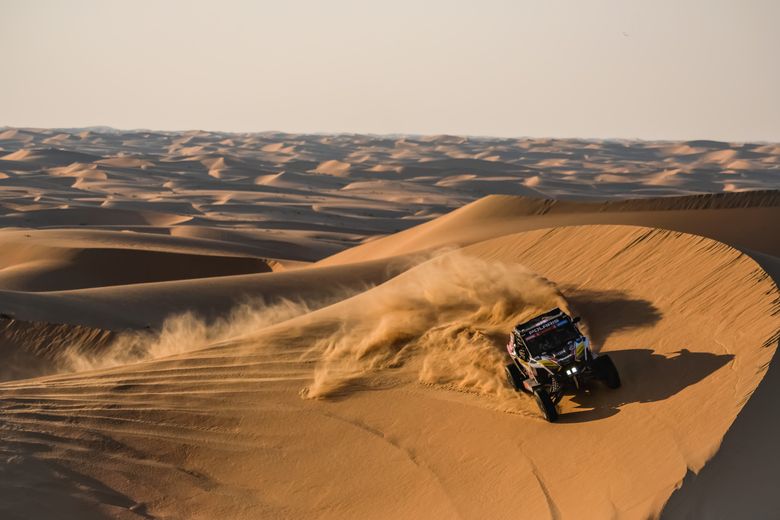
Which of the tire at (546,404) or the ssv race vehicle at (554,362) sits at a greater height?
the ssv race vehicle at (554,362)

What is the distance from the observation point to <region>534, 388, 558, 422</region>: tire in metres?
8.72

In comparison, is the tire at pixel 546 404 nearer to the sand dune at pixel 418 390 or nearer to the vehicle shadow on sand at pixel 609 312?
the sand dune at pixel 418 390

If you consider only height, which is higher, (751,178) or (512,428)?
(512,428)

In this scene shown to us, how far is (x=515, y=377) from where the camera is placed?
31.4 ft

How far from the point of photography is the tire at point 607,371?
890 centimetres

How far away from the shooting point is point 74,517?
25.8 feet

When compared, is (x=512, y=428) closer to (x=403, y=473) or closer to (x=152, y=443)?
(x=403, y=473)

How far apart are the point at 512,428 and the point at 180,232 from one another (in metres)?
35.7

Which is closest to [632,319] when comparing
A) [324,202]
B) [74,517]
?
[74,517]

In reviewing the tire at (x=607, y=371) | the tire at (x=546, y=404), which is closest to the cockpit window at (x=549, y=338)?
the tire at (x=607, y=371)

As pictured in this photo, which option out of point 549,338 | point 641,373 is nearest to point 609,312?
point 641,373

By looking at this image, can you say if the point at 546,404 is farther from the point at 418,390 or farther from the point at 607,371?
the point at 418,390

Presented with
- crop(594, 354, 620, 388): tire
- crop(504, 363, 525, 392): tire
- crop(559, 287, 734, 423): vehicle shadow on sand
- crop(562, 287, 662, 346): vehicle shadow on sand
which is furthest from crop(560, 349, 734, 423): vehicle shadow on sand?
crop(562, 287, 662, 346): vehicle shadow on sand

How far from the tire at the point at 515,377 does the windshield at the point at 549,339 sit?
1.68 ft
